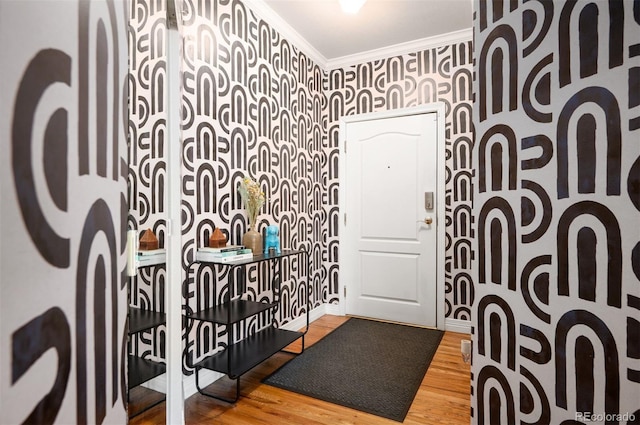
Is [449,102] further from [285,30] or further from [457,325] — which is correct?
[457,325]

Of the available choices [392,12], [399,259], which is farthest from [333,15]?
[399,259]

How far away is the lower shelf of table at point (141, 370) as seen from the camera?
81 centimetres

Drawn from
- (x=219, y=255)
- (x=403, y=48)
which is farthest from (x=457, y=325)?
(x=403, y=48)

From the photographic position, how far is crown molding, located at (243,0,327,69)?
2646 millimetres

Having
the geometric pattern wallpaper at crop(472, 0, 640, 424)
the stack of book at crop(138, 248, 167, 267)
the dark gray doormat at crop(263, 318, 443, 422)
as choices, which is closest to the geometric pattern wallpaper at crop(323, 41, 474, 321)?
the dark gray doormat at crop(263, 318, 443, 422)

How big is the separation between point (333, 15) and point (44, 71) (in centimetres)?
291

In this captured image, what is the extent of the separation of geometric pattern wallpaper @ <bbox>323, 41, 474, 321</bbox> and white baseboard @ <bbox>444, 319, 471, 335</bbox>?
5cm

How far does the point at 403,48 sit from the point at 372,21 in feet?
1.89

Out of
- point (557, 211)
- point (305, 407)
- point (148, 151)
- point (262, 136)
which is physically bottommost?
point (305, 407)

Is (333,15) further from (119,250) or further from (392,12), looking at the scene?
(119,250)

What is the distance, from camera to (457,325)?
314 centimetres

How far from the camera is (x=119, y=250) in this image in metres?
0.51

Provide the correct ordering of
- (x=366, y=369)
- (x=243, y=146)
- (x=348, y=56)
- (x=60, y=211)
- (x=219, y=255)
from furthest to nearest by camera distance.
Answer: (x=348, y=56), (x=243, y=146), (x=366, y=369), (x=219, y=255), (x=60, y=211)

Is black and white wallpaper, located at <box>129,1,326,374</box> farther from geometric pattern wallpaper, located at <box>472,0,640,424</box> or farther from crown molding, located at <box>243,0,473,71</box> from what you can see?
geometric pattern wallpaper, located at <box>472,0,640,424</box>
